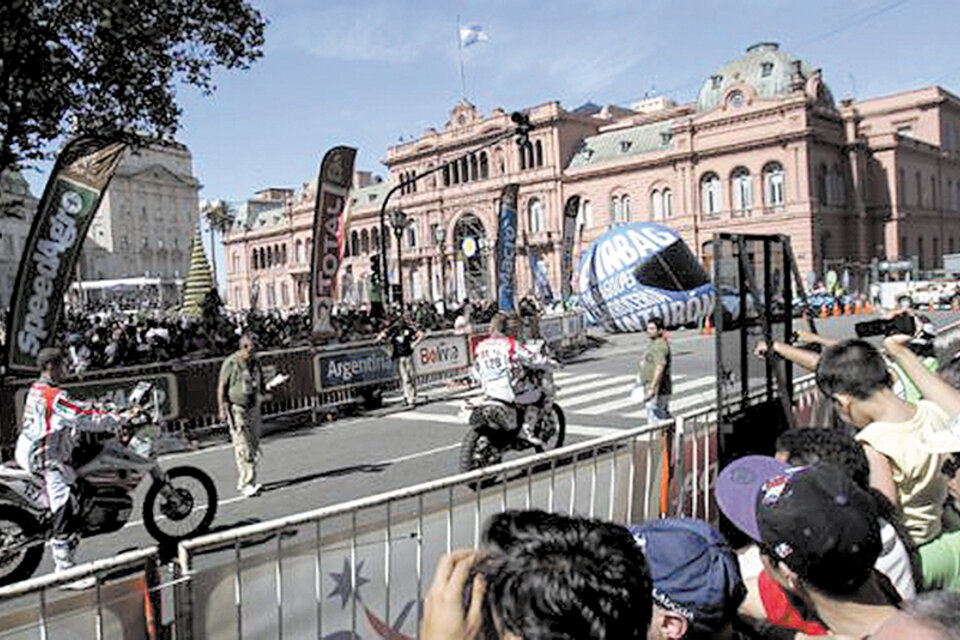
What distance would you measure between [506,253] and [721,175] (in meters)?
32.8

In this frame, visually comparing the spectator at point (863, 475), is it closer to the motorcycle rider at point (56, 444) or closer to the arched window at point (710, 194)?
the motorcycle rider at point (56, 444)

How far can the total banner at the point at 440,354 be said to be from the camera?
54.8 feet

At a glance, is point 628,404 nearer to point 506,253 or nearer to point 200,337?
point 506,253

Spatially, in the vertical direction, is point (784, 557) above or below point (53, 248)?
below

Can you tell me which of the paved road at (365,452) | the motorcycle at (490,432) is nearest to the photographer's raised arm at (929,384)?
the motorcycle at (490,432)

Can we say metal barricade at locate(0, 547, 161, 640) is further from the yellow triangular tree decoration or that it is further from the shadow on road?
the yellow triangular tree decoration

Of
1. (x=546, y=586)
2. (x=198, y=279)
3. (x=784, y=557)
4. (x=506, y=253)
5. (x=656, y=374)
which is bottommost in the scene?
(x=656, y=374)

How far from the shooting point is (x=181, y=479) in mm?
7410

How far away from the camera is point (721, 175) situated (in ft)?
171

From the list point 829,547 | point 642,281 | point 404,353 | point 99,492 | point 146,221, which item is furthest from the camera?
point 146,221

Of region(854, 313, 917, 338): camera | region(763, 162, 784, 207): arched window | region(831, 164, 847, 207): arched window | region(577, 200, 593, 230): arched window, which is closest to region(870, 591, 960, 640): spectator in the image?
region(854, 313, 917, 338): camera

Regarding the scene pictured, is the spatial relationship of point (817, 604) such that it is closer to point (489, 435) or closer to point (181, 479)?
point (489, 435)

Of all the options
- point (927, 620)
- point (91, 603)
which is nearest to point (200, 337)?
point (91, 603)

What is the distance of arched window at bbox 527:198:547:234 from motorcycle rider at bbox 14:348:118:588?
194ft
